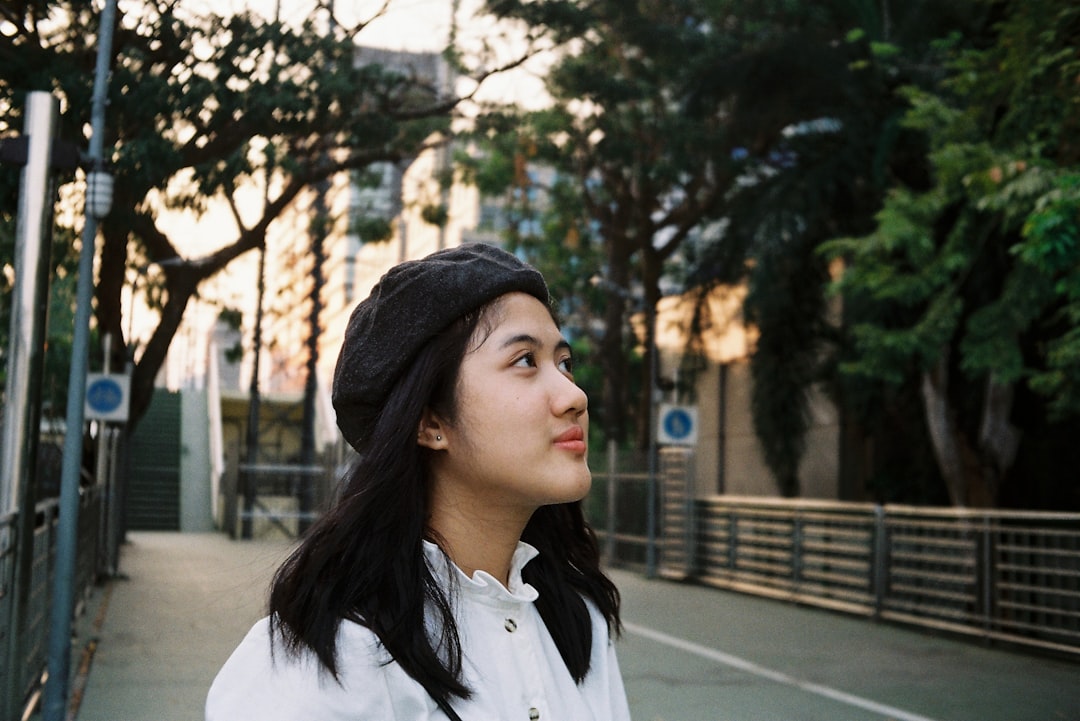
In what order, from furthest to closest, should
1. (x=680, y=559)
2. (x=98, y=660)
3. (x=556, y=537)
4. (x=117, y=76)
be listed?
1. (x=680, y=559)
2. (x=117, y=76)
3. (x=98, y=660)
4. (x=556, y=537)

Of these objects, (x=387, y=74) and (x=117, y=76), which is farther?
(x=387, y=74)

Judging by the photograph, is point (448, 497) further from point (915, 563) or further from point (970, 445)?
point (970, 445)

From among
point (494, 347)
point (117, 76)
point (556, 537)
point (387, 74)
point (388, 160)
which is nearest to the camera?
point (494, 347)

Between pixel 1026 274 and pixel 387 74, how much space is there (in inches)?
286

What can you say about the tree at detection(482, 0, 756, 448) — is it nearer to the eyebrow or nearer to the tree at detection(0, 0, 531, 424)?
the tree at detection(0, 0, 531, 424)

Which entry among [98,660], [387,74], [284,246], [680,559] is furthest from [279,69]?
[284,246]

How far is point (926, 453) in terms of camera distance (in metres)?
20.4

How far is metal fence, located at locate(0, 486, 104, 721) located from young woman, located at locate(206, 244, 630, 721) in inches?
200

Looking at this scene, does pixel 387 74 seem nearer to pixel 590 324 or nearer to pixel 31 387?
pixel 31 387

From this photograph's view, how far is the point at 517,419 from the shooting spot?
1.71 m

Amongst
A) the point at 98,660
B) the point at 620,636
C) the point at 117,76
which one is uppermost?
the point at 117,76

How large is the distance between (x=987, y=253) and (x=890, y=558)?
4307mm

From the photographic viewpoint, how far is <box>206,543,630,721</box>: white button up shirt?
4.97 ft

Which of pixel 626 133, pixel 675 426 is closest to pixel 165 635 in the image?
pixel 675 426
